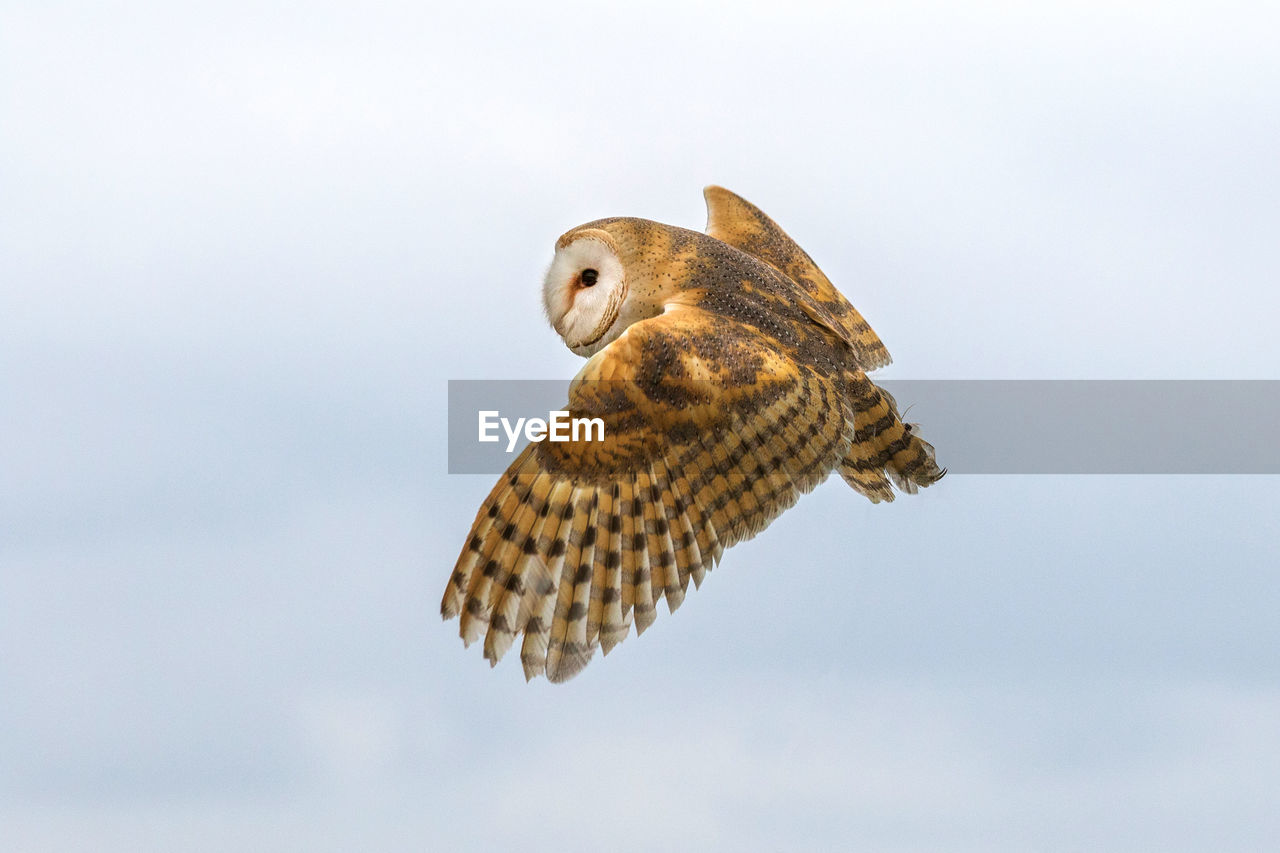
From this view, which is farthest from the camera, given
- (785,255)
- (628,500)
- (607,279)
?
(785,255)

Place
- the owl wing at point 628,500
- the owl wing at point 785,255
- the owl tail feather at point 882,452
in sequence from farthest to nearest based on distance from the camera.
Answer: the owl wing at point 785,255, the owl tail feather at point 882,452, the owl wing at point 628,500

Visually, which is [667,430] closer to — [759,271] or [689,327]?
[689,327]

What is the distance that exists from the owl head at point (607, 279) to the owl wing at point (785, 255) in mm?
1039

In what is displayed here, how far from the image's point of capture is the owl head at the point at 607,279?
6.07 meters

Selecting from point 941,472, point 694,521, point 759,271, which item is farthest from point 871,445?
point 694,521

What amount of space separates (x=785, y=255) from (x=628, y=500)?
2.63 m

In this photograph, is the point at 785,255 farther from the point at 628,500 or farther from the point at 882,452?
the point at 628,500

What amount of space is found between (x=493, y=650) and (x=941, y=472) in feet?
8.02

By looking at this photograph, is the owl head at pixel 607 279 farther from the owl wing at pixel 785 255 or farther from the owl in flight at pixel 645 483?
the owl wing at pixel 785 255

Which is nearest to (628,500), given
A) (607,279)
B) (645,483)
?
(645,483)

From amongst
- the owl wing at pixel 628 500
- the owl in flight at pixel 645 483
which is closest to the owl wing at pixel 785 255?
the owl in flight at pixel 645 483

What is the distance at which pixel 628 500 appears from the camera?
5254 millimetres

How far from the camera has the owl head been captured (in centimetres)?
607

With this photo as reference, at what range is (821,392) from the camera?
5.69 m
